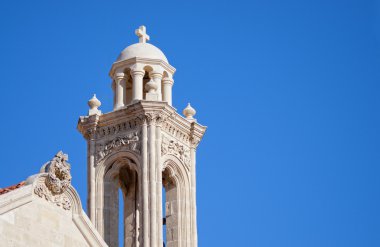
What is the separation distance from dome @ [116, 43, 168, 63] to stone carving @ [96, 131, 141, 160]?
3.06 meters

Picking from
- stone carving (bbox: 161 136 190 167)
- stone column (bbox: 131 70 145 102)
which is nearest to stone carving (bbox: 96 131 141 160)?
stone carving (bbox: 161 136 190 167)

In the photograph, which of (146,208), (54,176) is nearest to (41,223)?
(54,176)

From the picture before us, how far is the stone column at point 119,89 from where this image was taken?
43.0 meters

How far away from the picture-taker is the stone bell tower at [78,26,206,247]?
40.9 metres

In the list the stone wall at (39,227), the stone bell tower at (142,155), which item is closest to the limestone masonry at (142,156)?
the stone bell tower at (142,155)

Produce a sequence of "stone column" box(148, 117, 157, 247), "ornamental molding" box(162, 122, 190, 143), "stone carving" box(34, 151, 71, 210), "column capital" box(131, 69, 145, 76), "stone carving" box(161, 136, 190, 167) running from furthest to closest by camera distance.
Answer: "column capital" box(131, 69, 145, 76), "ornamental molding" box(162, 122, 190, 143), "stone carving" box(161, 136, 190, 167), "stone column" box(148, 117, 157, 247), "stone carving" box(34, 151, 71, 210)

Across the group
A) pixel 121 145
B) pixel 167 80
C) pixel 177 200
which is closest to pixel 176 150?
pixel 177 200

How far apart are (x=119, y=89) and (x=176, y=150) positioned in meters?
2.93

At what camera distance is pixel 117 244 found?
41.1m

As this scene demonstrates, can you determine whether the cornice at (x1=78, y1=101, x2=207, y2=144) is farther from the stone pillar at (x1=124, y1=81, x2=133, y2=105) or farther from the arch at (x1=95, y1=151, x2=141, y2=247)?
the stone pillar at (x1=124, y1=81, x2=133, y2=105)

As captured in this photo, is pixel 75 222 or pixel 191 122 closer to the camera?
pixel 75 222

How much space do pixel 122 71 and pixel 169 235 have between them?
19.2 ft

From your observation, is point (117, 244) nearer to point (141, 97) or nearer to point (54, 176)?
point (141, 97)

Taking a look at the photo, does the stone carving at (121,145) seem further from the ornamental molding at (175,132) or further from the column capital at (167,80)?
the column capital at (167,80)
